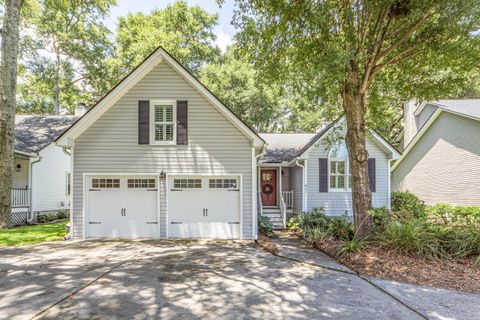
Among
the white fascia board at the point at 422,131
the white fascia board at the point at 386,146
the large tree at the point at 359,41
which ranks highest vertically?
the large tree at the point at 359,41

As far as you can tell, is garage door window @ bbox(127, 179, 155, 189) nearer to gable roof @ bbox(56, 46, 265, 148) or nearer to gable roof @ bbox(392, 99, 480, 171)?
gable roof @ bbox(56, 46, 265, 148)

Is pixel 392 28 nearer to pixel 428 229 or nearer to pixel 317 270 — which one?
pixel 428 229

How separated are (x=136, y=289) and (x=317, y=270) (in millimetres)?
3825

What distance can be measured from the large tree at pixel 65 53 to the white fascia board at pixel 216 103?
10.8 m

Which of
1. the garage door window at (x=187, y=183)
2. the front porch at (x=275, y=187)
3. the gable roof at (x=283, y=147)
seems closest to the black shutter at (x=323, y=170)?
the gable roof at (x=283, y=147)

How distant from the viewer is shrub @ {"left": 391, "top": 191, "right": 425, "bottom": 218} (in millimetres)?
12156

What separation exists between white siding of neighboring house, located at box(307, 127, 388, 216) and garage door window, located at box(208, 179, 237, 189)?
4.31 m

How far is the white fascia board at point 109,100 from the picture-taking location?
8921 mm

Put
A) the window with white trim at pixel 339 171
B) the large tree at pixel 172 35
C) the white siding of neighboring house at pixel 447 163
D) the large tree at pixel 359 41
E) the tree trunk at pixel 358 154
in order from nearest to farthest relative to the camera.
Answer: the large tree at pixel 359 41 < the tree trunk at pixel 358 154 < the window with white trim at pixel 339 171 < the white siding of neighboring house at pixel 447 163 < the large tree at pixel 172 35

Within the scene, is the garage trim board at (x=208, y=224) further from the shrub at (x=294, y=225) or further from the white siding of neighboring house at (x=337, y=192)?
the white siding of neighboring house at (x=337, y=192)

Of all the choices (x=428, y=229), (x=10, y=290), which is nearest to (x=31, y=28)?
(x=10, y=290)

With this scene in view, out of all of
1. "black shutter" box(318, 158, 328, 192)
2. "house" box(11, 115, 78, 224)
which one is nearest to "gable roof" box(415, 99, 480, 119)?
"black shutter" box(318, 158, 328, 192)

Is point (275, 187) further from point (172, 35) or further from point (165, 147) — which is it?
point (172, 35)

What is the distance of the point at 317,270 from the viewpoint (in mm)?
6152
